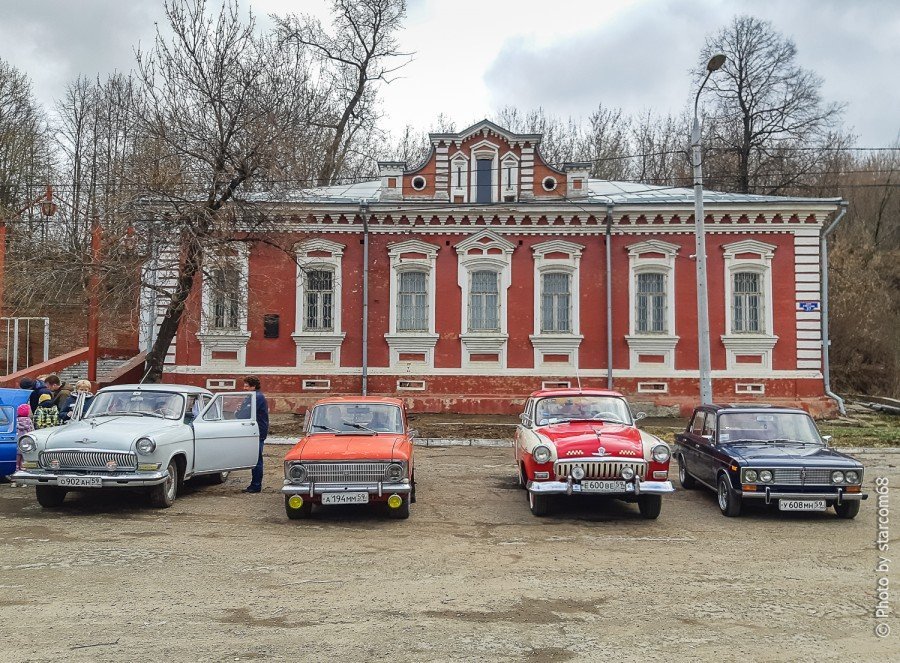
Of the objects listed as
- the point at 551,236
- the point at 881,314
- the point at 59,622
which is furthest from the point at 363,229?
the point at 881,314

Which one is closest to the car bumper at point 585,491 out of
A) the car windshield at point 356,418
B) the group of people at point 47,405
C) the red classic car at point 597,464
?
the red classic car at point 597,464

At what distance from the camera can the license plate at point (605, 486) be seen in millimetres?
8742

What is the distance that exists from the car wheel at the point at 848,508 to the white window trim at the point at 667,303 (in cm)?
1248

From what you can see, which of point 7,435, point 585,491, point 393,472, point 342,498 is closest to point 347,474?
point 342,498

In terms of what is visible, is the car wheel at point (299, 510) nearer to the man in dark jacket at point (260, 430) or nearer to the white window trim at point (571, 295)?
the man in dark jacket at point (260, 430)

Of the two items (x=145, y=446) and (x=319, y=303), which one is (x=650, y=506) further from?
(x=319, y=303)

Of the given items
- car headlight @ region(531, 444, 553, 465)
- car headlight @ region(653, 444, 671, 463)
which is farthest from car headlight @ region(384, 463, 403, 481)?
car headlight @ region(653, 444, 671, 463)

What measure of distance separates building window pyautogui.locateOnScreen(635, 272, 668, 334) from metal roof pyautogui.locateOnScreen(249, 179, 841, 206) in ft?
7.50

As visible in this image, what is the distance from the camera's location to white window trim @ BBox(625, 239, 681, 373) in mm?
21688

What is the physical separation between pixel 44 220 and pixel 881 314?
35.1m

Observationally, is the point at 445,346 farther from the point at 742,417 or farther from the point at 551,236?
the point at 742,417

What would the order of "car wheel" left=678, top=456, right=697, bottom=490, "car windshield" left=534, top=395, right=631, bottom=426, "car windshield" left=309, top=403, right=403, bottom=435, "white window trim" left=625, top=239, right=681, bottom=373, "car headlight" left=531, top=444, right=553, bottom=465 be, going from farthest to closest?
"white window trim" left=625, top=239, right=681, bottom=373 → "car wheel" left=678, top=456, right=697, bottom=490 → "car windshield" left=534, top=395, right=631, bottom=426 → "car windshield" left=309, top=403, right=403, bottom=435 → "car headlight" left=531, top=444, right=553, bottom=465

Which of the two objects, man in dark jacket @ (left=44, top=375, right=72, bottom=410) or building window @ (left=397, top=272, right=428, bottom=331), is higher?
building window @ (left=397, top=272, right=428, bottom=331)

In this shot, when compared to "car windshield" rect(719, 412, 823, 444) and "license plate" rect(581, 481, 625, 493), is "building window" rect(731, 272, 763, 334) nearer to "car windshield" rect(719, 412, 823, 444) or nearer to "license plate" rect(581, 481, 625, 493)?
"car windshield" rect(719, 412, 823, 444)
